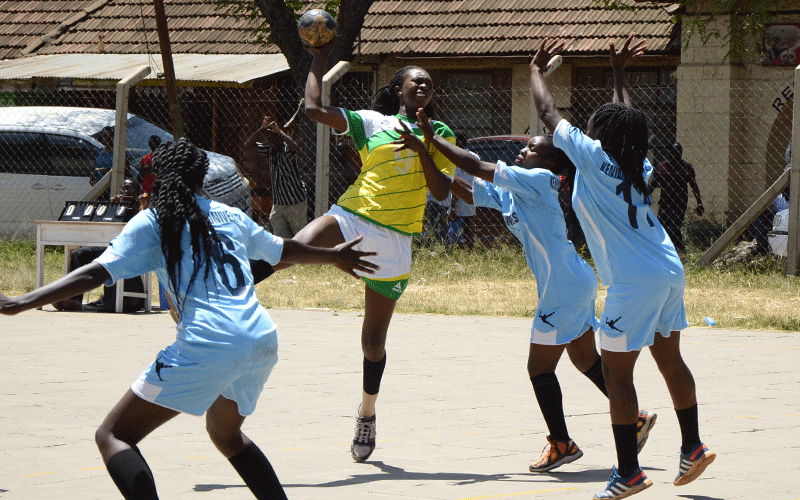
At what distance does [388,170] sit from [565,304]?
117 cm

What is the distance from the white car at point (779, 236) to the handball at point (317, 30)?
853 cm

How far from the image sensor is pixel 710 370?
8.47 metres

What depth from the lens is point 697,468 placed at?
5.06 m

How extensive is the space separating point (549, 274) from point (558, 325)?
249 mm

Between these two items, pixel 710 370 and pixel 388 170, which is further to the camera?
pixel 710 370

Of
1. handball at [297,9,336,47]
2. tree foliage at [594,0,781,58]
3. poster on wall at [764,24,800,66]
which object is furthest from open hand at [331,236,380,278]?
poster on wall at [764,24,800,66]

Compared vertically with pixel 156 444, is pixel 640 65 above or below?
above

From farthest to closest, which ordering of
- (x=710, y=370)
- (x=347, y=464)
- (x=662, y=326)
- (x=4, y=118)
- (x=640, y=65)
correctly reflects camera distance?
(x=640, y=65) < (x=4, y=118) < (x=710, y=370) < (x=347, y=464) < (x=662, y=326)

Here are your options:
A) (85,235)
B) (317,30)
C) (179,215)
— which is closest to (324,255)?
(179,215)

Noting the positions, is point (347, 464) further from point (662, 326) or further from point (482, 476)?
point (662, 326)

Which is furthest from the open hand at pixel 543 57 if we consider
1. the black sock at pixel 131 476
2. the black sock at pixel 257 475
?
the black sock at pixel 131 476

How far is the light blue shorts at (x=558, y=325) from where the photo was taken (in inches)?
225

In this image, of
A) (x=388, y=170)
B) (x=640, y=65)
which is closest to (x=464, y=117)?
(x=640, y=65)

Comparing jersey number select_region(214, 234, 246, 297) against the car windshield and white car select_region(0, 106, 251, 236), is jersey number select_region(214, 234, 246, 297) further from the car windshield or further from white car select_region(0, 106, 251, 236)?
the car windshield
